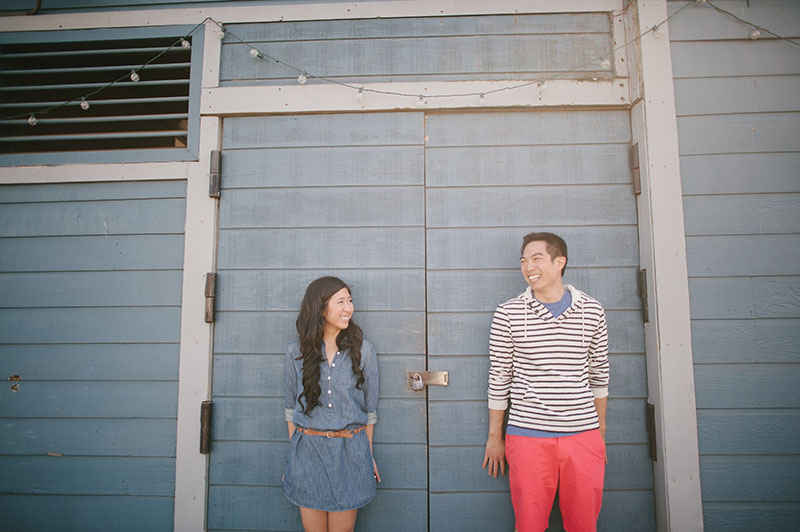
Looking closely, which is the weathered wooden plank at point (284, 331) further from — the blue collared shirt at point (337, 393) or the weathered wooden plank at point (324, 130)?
the weathered wooden plank at point (324, 130)

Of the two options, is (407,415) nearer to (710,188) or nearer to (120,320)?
(120,320)

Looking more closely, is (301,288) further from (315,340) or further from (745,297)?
(745,297)

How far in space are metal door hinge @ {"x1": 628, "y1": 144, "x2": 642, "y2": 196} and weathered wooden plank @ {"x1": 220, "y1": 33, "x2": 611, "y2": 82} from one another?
0.50 metres

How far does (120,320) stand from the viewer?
2186 mm

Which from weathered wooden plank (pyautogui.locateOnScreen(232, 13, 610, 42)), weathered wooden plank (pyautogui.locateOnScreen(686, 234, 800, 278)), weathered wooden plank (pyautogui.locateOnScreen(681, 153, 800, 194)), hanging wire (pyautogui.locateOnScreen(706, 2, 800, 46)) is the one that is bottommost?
weathered wooden plank (pyautogui.locateOnScreen(686, 234, 800, 278))

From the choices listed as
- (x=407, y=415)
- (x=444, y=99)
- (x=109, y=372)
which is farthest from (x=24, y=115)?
(x=407, y=415)

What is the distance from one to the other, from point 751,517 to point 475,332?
1.55 m

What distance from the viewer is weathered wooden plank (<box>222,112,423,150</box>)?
2.22 metres

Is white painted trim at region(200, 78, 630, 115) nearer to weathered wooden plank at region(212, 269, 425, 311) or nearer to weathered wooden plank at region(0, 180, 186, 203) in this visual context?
weathered wooden plank at region(0, 180, 186, 203)

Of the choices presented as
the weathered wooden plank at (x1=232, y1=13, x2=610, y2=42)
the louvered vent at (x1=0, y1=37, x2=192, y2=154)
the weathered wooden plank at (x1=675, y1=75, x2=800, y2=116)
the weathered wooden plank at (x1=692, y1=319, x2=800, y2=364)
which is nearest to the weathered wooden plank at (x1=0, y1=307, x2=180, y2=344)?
the louvered vent at (x1=0, y1=37, x2=192, y2=154)

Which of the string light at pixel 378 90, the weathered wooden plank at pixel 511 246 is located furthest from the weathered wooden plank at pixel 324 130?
the weathered wooden plank at pixel 511 246

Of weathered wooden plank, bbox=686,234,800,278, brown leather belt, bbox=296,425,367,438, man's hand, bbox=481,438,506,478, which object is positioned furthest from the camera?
weathered wooden plank, bbox=686,234,800,278

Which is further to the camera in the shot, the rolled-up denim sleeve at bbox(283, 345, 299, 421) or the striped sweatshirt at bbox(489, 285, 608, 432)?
the rolled-up denim sleeve at bbox(283, 345, 299, 421)

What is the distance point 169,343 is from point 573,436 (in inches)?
80.3
